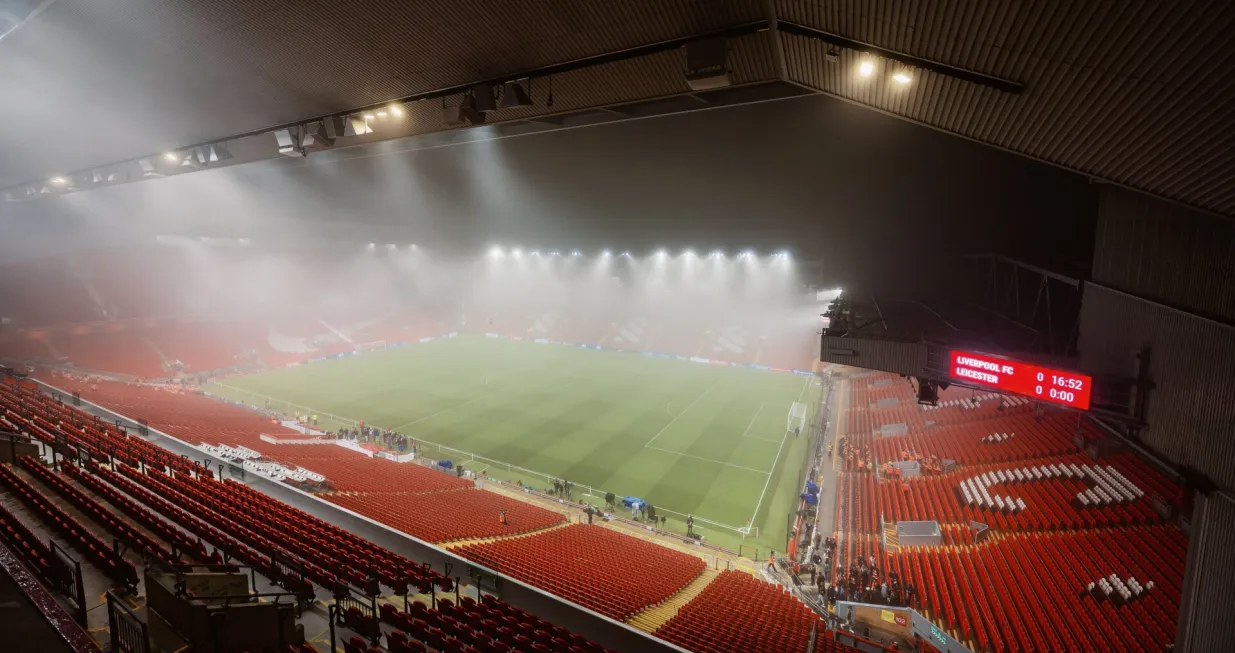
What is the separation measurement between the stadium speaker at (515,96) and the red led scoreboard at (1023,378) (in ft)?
35.0

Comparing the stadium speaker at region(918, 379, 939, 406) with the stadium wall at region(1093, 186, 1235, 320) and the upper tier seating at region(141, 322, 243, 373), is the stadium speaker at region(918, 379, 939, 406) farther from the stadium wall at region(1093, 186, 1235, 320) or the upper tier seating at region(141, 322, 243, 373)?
the upper tier seating at region(141, 322, 243, 373)

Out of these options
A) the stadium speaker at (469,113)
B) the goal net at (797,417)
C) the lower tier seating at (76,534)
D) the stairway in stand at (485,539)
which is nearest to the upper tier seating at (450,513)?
the stairway in stand at (485,539)

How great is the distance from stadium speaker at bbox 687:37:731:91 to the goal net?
21116 millimetres

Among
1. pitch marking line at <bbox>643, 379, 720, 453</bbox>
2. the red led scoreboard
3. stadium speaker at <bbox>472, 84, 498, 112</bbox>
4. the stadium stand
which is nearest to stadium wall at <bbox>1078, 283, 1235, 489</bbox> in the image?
the red led scoreboard

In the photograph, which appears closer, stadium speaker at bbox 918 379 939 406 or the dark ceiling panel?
the dark ceiling panel

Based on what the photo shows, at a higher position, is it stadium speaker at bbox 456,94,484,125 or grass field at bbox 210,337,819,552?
stadium speaker at bbox 456,94,484,125

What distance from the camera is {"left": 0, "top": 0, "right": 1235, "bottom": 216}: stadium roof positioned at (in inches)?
192

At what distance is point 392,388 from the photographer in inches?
1288

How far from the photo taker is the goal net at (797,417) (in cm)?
2630

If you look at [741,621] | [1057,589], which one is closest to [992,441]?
[1057,589]

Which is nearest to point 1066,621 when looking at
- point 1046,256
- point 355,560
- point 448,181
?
point 1046,256

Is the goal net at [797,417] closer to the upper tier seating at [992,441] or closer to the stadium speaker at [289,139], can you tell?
the upper tier seating at [992,441]

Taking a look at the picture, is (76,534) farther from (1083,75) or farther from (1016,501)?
(1016,501)

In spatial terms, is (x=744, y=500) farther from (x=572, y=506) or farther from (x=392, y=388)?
(x=392, y=388)
